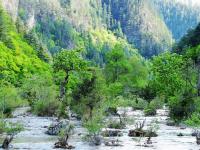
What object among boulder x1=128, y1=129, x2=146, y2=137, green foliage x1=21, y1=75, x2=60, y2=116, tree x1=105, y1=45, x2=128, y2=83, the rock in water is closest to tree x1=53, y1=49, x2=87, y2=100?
green foliage x1=21, y1=75, x2=60, y2=116

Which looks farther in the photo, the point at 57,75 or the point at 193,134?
the point at 57,75

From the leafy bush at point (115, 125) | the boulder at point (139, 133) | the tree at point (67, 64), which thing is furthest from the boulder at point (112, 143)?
the tree at point (67, 64)

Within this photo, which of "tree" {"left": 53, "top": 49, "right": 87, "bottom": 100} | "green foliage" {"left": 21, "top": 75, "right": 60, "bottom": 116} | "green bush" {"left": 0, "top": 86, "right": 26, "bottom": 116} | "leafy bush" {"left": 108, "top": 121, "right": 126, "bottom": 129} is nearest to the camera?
"leafy bush" {"left": 108, "top": 121, "right": 126, "bottom": 129}

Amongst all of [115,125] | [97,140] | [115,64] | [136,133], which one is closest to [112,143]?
[97,140]

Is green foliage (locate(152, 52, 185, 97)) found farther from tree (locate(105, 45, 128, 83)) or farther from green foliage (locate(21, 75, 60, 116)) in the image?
tree (locate(105, 45, 128, 83))

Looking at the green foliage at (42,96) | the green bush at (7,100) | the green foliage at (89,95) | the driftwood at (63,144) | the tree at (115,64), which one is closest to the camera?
the driftwood at (63,144)

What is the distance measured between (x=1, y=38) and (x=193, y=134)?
127 m

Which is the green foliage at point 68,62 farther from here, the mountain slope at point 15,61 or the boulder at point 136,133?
the boulder at point 136,133

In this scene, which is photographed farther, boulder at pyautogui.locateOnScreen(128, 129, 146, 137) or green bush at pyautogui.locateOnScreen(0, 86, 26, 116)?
green bush at pyautogui.locateOnScreen(0, 86, 26, 116)

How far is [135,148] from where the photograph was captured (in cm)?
4928

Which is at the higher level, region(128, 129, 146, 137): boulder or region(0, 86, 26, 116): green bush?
region(0, 86, 26, 116): green bush

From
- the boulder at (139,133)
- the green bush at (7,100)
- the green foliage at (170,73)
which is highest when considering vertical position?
the green foliage at (170,73)

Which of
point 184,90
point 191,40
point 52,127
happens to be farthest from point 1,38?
point 52,127

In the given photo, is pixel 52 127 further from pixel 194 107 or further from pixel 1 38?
pixel 1 38
